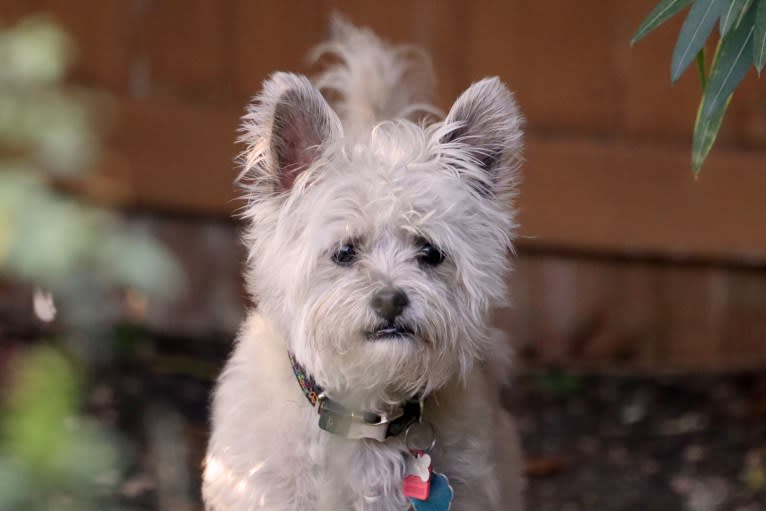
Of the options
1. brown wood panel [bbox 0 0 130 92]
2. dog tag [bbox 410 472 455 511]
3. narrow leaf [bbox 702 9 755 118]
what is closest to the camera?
narrow leaf [bbox 702 9 755 118]

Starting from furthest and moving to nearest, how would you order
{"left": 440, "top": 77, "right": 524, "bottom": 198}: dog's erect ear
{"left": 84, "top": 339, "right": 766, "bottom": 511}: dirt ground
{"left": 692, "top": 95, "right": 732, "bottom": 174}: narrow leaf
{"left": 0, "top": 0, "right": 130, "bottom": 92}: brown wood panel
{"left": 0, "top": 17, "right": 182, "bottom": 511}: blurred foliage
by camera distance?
{"left": 0, "top": 0, "right": 130, "bottom": 92}: brown wood panel, {"left": 84, "top": 339, "right": 766, "bottom": 511}: dirt ground, {"left": 440, "top": 77, "right": 524, "bottom": 198}: dog's erect ear, {"left": 692, "top": 95, "right": 732, "bottom": 174}: narrow leaf, {"left": 0, "top": 17, "right": 182, "bottom": 511}: blurred foliage

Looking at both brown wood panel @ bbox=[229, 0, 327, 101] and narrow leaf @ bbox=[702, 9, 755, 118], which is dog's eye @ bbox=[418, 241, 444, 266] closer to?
narrow leaf @ bbox=[702, 9, 755, 118]

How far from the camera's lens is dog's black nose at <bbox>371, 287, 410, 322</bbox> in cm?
251

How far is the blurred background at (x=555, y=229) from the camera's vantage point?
4.72m

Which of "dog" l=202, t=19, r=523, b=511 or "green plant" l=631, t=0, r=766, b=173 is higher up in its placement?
"green plant" l=631, t=0, r=766, b=173

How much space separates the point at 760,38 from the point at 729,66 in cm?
16

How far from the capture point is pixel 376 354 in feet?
8.34

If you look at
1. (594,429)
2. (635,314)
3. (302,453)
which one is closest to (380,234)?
(302,453)

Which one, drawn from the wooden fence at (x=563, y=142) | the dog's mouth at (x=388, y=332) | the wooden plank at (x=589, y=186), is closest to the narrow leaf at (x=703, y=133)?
the dog's mouth at (x=388, y=332)

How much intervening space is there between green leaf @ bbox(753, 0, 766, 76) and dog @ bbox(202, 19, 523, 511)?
0.65 m

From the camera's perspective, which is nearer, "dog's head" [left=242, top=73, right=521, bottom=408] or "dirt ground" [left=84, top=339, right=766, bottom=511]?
"dog's head" [left=242, top=73, right=521, bottom=408]

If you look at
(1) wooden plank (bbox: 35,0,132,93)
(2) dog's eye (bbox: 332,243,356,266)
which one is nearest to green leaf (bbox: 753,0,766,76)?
(2) dog's eye (bbox: 332,243,356,266)

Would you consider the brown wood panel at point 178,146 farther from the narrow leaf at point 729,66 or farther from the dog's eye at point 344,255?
the narrow leaf at point 729,66

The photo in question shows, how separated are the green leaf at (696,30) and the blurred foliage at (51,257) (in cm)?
140
